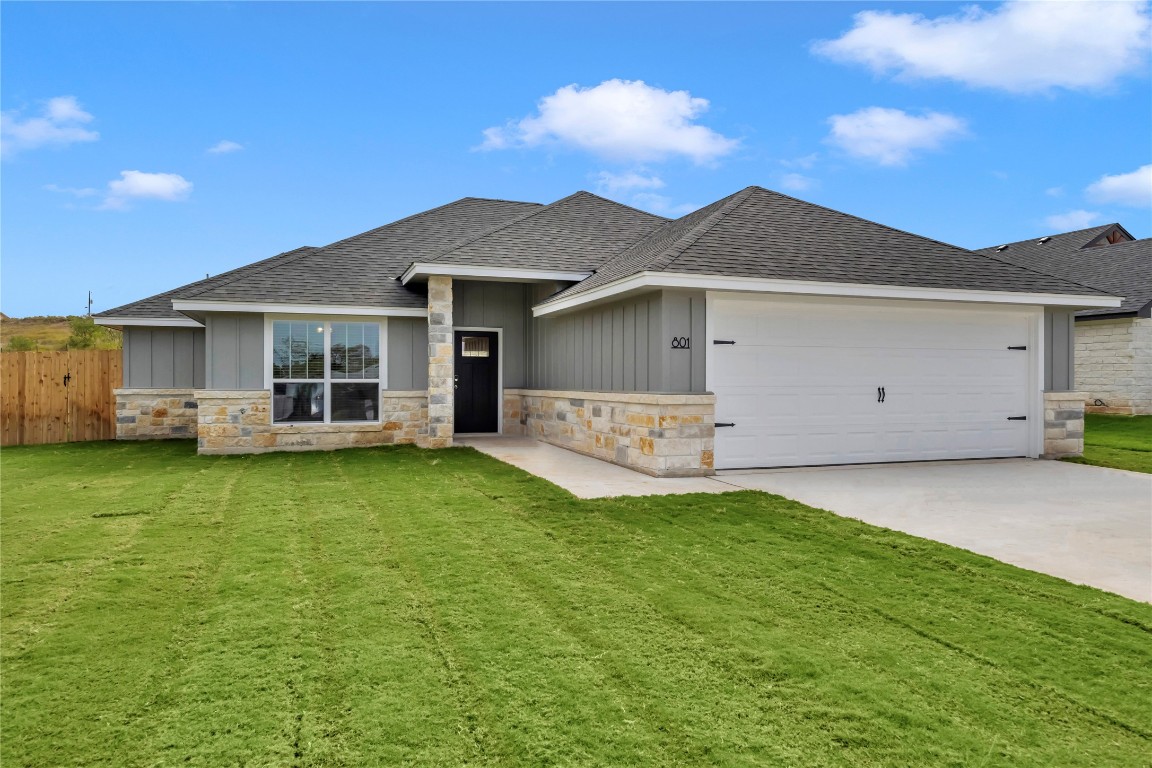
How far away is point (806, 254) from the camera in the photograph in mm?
9531

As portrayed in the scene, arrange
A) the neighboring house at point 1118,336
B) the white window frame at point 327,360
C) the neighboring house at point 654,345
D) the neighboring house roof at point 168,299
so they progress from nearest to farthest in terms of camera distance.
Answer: the neighboring house at point 654,345
the white window frame at point 327,360
the neighboring house roof at point 168,299
the neighboring house at point 1118,336

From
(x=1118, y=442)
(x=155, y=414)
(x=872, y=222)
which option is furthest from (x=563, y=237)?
(x=1118, y=442)

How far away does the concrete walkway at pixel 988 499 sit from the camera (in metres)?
4.86

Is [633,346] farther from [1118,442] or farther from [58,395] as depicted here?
[58,395]

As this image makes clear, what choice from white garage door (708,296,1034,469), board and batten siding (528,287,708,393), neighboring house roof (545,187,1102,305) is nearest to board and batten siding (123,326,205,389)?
board and batten siding (528,287,708,393)

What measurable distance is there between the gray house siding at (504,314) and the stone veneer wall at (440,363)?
1.90 metres

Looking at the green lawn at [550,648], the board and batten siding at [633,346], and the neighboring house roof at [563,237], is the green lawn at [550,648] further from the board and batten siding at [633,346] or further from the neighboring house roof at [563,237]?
the neighboring house roof at [563,237]

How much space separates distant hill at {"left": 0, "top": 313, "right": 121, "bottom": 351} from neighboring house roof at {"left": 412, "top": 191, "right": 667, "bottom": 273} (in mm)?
32079

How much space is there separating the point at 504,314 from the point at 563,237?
201 cm

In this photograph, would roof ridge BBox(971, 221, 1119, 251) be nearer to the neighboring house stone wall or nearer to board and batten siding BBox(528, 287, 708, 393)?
the neighboring house stone wall

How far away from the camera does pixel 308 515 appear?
6316 mm

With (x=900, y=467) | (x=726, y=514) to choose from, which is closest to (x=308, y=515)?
(x=726, y=514)

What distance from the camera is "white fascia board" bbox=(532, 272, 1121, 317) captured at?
8258 millimetres

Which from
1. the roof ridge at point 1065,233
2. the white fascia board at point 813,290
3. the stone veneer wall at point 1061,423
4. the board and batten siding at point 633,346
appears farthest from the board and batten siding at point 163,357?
the roof ridge at point 1065,233
